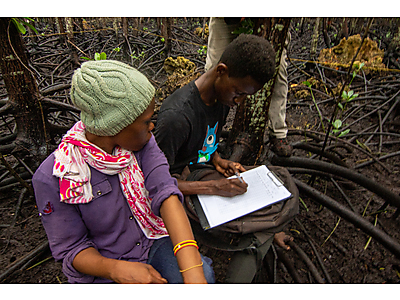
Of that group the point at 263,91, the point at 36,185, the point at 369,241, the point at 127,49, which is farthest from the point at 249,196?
the point at 127,49

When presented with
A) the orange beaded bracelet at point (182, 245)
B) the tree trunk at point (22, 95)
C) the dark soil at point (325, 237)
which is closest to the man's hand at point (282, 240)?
the dark soil at point (325, 237)

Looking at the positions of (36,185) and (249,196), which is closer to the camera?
(36,185)

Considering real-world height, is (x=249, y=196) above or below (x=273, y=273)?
above

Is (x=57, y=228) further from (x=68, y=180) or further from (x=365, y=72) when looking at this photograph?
(x=365, y=72)

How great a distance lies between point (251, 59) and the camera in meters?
1.44

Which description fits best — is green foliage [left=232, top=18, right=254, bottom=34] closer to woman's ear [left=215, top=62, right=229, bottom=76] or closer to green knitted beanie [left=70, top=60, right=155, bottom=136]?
woman's ear [left=215, top=62, right=229, bottom=76]

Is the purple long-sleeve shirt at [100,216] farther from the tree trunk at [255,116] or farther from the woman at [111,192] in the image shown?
the tree trunk at [255,116]

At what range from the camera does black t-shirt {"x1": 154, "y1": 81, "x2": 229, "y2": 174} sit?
154 cm

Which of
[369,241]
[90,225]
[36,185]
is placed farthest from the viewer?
[369,241]

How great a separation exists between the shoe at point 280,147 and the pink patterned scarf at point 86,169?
177 cm

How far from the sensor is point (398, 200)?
212 cm

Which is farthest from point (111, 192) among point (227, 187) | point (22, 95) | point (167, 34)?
point (167, 34)

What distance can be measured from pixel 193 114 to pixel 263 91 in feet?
2.70

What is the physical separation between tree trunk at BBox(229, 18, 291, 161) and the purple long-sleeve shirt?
1.13 meters
